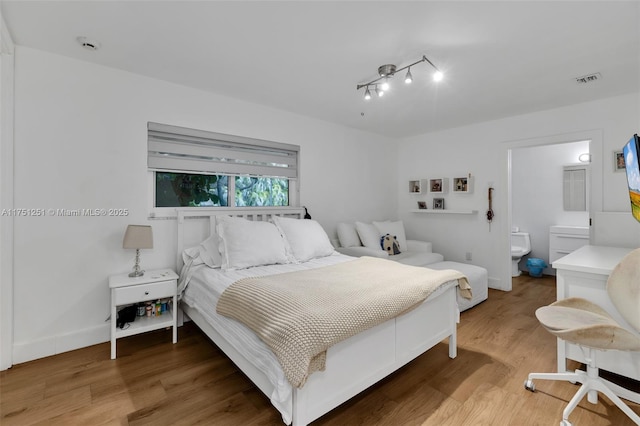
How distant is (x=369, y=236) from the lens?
392cm

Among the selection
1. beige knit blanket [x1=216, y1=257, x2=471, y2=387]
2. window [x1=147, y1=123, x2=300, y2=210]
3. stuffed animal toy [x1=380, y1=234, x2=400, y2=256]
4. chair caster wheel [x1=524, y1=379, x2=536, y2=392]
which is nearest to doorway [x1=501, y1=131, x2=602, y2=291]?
stuffed animal toy [x1=380, y1=234, x2=400, y2=256]

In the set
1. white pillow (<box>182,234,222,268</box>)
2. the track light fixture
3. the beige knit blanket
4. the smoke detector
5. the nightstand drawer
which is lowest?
the nightstand drawer

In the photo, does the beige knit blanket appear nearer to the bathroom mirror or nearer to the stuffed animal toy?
the stuffed animal toy

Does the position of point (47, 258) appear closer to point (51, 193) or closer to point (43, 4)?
point (51, 193)

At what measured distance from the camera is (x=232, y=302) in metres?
1.82

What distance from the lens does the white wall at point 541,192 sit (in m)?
4.62

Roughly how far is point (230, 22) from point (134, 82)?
1.32 meters

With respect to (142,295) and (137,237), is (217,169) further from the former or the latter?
(142,295)

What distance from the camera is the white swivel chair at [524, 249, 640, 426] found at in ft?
4.75

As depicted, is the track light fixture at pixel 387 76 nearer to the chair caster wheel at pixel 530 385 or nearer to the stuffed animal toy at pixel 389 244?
the stuffed animal toy at pixel 389 244

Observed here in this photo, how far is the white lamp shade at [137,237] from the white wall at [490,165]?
3.97 m

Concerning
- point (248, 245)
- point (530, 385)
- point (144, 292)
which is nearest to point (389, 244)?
point (248, 245)

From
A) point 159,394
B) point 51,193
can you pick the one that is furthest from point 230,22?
point 159,394

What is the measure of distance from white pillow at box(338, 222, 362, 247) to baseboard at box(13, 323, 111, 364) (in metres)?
2.62
